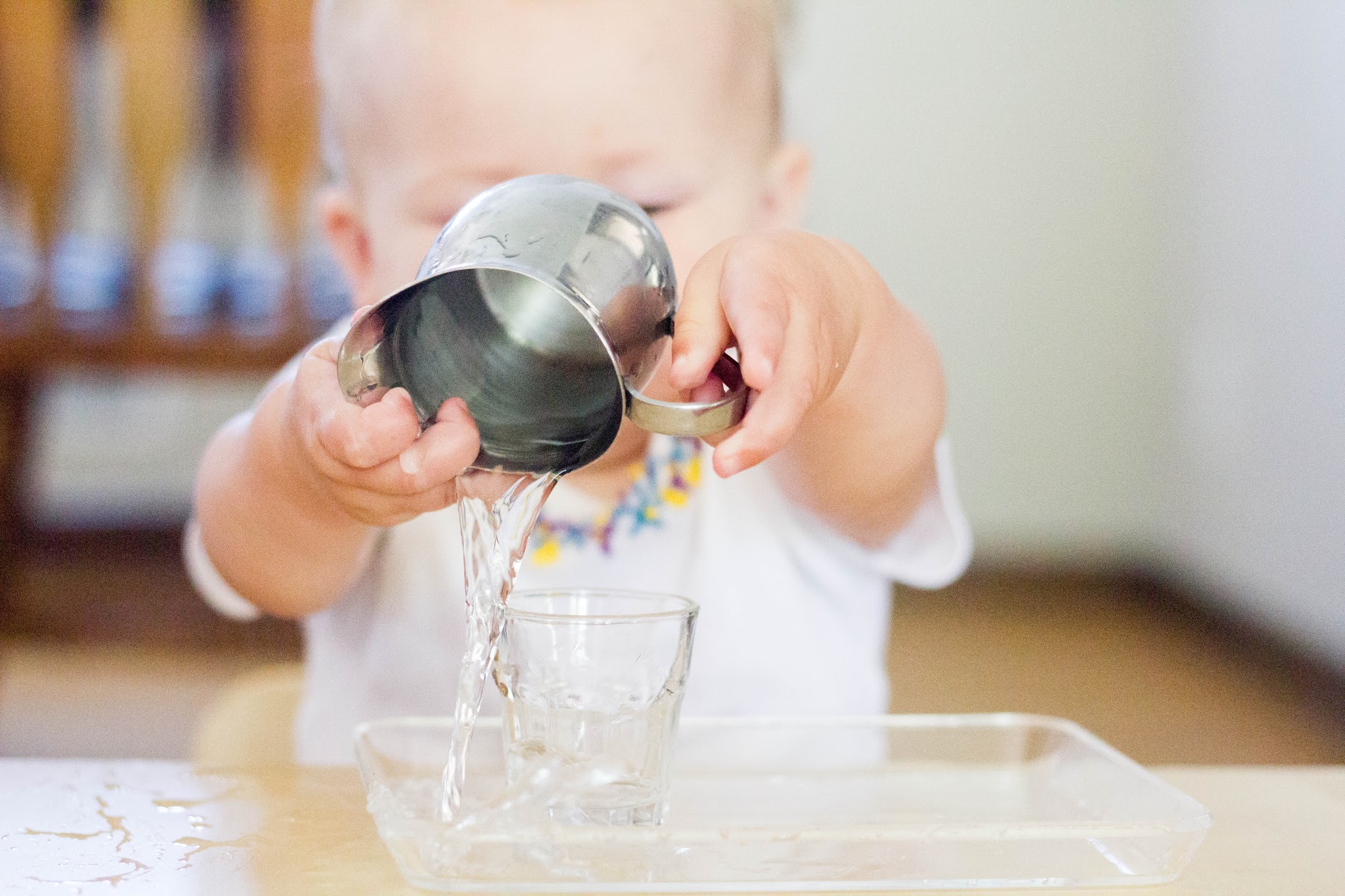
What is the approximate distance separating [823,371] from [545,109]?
34cm

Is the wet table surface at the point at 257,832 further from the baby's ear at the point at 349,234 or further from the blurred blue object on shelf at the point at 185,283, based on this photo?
Result: the blurred blue object on shelf at the point at 185,283

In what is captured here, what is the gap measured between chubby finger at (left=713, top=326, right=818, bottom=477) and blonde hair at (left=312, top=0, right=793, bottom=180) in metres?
0.47

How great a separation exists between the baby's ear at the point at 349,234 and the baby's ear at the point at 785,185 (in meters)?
0.25

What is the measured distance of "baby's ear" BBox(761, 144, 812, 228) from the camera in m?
0.86

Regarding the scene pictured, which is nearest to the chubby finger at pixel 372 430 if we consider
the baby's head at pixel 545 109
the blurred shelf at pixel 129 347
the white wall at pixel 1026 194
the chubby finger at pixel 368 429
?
the chubby finger at pixel 368 429

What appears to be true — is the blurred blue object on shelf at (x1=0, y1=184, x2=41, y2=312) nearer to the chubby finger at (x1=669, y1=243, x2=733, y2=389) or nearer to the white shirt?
the white shirt

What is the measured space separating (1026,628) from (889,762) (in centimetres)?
167

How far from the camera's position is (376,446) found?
16.3 inches

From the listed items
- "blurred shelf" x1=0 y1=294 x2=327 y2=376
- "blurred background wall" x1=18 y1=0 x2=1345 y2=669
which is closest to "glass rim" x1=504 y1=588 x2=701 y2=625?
"blurred shelf" x1=0 y1=294 x2=327 y2=376

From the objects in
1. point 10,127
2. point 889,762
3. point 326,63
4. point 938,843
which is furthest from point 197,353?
point 938,843

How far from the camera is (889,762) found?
1.82ft

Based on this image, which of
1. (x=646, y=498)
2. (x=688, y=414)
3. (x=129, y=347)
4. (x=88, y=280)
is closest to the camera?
(x=688, y=414)

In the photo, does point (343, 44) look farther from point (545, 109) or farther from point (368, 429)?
point (368, 429)

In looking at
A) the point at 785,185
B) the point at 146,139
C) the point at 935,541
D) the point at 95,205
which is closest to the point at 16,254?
the point at 95,205
